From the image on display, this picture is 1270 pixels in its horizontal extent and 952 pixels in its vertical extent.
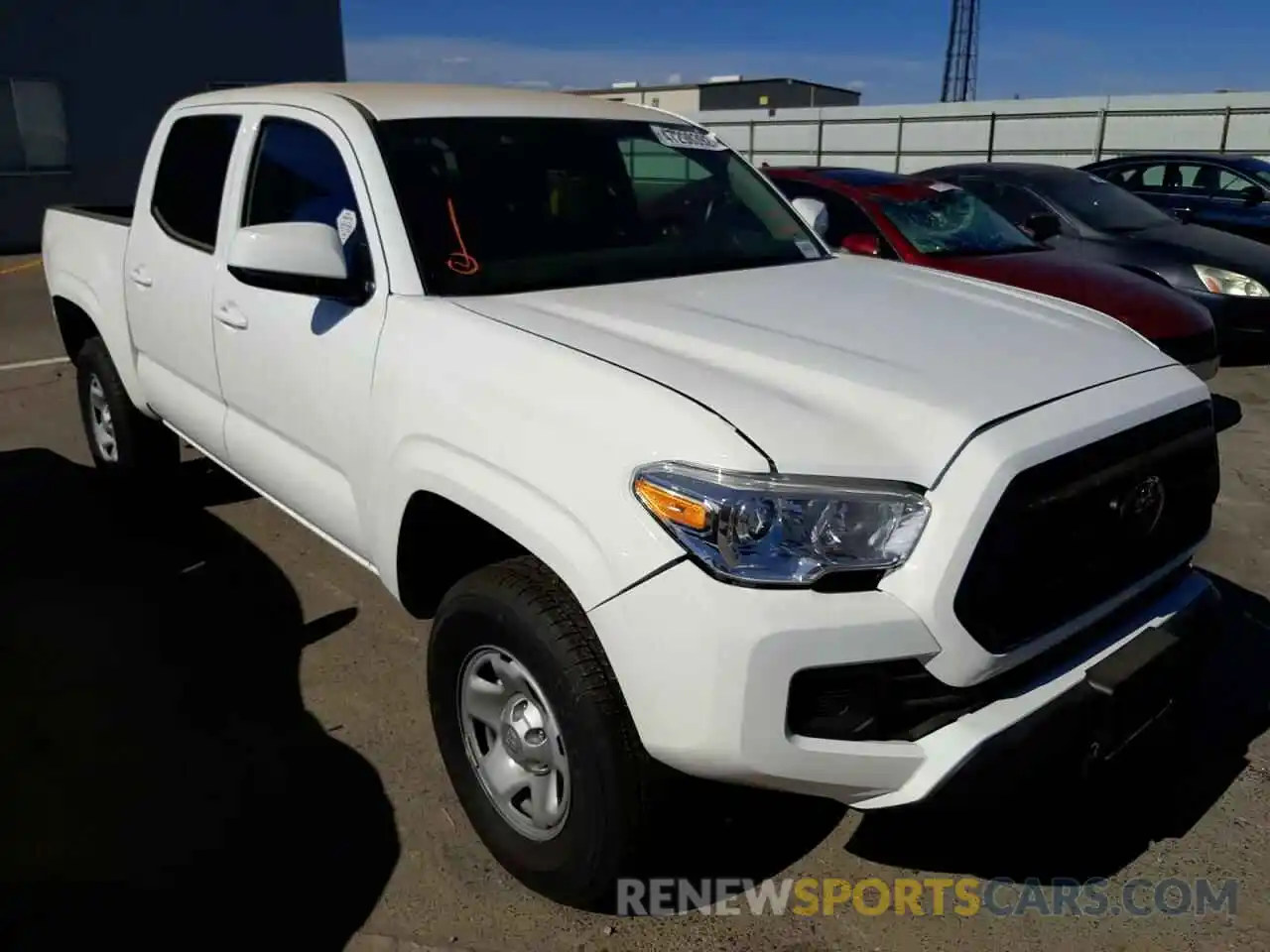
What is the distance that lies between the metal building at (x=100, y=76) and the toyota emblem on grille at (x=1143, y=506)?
60.0ft

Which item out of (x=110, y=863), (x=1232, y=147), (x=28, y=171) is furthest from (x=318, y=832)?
(x=1232, y=147)

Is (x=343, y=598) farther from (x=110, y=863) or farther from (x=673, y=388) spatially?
(x=673, y=388)

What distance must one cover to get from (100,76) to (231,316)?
16634 mm

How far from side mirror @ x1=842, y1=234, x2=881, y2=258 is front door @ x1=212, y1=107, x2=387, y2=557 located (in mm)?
3827

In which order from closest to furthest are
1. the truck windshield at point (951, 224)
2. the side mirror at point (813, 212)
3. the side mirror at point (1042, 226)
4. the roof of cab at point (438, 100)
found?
the roof of cab at point (438, 100)
the side mirror at point (813, 212)
the truck windshield at point (951, 224)
the side mirror at point (1042, 226)

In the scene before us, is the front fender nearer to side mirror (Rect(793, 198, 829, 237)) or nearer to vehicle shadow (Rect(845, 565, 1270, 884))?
vehicle shadow (Rect(845, 565, 1270, 884))

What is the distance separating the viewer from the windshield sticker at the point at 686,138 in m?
3.81

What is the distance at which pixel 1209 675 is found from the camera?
3.56m

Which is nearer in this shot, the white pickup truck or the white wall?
the white pickup truck

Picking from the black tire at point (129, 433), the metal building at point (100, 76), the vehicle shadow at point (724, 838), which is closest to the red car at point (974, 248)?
the black tire at point (129, 433)

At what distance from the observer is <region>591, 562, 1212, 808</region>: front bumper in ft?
6.41

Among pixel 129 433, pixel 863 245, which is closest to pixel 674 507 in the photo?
pixel 129 433

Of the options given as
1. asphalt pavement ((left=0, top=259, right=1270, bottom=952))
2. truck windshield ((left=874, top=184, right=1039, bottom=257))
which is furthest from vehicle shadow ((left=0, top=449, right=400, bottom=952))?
truck windshield ((left=874, top=184, right=1039, bottom=257))

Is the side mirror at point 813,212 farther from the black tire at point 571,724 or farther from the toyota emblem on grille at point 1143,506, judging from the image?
the black tire at point 571,724
